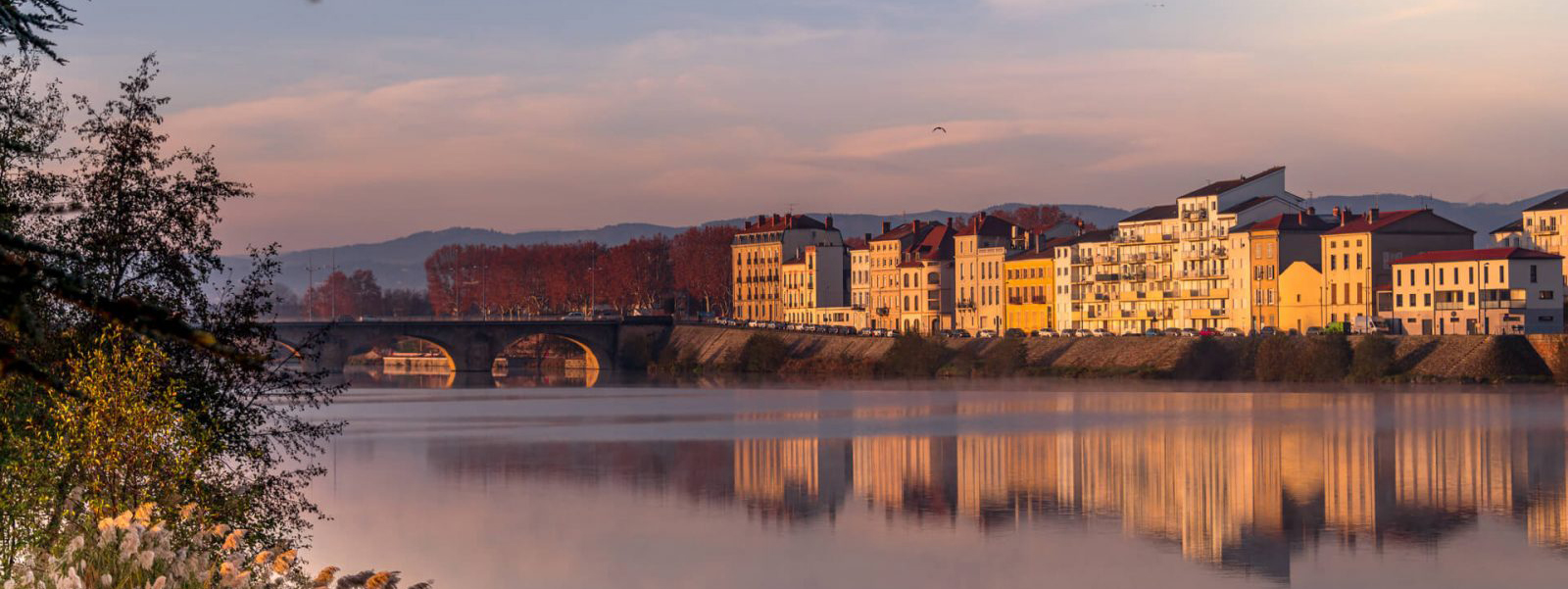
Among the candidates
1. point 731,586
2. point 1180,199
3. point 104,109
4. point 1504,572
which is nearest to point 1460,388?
point 1180,199

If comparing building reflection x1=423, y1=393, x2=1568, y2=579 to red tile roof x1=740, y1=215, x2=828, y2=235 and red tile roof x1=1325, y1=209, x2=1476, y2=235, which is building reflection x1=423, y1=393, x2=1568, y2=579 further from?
red tile roof x1=740, y1=215, x2=828, y2=235

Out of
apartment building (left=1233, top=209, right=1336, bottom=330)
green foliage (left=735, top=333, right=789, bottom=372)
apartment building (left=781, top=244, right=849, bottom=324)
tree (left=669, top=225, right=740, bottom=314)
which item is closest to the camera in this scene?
apartment building (left=1233, top=209, right=1336, bottom=330)

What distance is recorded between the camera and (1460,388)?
246ft

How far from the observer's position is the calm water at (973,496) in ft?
94.9

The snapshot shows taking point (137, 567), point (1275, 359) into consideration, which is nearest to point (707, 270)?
point (1275, 359)

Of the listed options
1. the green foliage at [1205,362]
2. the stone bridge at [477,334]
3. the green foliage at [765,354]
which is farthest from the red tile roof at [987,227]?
the green foliage at [1205,362]

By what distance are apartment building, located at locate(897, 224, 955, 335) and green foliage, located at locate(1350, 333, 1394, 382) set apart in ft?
148

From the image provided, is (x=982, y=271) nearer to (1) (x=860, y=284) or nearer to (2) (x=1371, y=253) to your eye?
(1) (x=860, y=284)

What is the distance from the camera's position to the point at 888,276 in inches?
5157

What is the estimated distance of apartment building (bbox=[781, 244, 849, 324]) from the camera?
13700 centimetres

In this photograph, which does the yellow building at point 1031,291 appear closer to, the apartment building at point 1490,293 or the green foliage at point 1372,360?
the apartment building at point 1490,293

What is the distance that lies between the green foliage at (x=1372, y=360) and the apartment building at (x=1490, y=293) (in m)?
6.93

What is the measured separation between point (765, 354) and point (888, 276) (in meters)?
22.6

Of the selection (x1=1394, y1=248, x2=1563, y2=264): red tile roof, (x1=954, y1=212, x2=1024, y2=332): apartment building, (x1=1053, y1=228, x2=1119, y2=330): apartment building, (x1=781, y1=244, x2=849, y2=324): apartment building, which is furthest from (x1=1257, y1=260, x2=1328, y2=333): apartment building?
(x1=781, y1=244, x2=849, y2=324): apartment building
